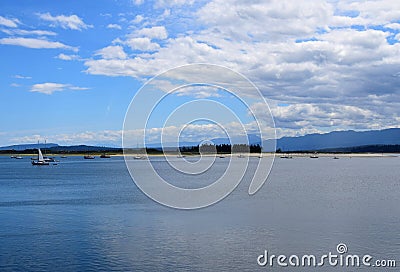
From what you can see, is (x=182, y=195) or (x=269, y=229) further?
(x=182, y=195)

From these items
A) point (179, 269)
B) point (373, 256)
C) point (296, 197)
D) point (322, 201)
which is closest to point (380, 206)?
point (322, 201)

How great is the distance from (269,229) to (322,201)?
17.8 metres

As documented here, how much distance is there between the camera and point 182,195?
55.7 metres

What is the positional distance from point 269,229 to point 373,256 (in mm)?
8463

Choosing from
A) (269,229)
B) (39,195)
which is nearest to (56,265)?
(269,229)

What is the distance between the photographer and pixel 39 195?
58719 millimetres

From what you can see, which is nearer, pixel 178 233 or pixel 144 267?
pixel 144 267

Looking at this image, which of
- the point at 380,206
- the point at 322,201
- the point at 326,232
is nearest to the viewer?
the point at 326,232

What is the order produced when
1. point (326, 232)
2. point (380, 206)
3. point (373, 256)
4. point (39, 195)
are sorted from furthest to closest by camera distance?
point (39, 195) < point (380, 206) < point (326, 232) < point (373, 256)

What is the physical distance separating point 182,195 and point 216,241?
26928mm

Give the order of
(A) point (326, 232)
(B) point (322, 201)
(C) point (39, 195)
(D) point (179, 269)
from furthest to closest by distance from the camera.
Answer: (C) point (39, 195), (B) point (322, 201), (A) point (326, 232), (D) point (179, 269)

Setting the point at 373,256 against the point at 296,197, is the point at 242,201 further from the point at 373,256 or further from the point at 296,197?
the point at 373,256

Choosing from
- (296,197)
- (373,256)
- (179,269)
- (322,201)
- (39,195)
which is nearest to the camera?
(179,269)

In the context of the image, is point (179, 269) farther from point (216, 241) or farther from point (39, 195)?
point (39, 195)
